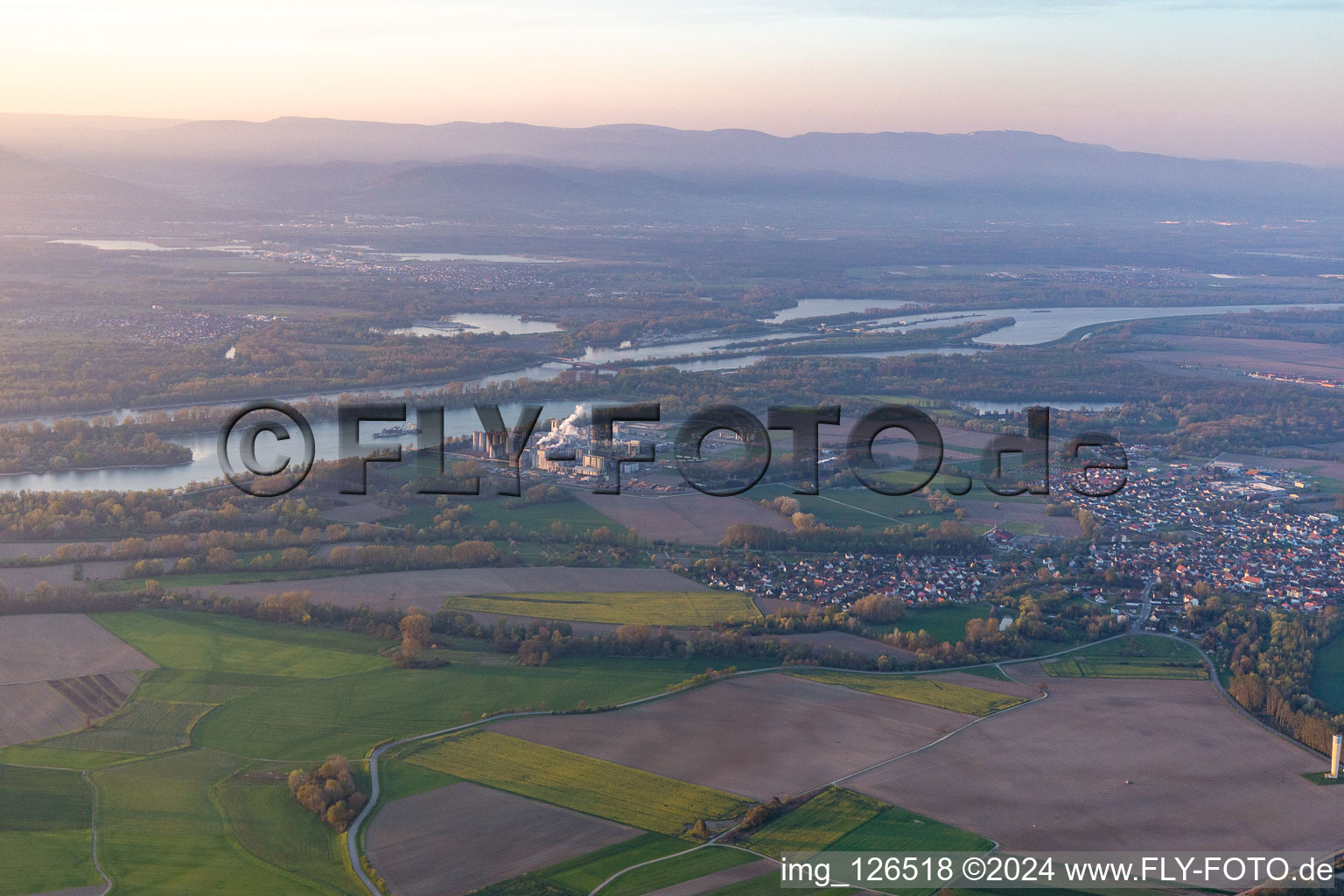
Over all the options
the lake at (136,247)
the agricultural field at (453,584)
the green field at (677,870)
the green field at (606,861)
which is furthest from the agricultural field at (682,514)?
the lake at (136,247)

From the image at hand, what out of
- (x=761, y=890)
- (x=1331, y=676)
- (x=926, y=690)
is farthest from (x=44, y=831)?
(x=1331, y=676)

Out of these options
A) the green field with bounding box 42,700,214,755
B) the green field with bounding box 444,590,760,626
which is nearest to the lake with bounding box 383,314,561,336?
the green field with bounding box 444,590,760,626

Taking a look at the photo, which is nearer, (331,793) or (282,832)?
(282,832)

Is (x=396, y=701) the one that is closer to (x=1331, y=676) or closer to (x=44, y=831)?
(x=44, y=831)

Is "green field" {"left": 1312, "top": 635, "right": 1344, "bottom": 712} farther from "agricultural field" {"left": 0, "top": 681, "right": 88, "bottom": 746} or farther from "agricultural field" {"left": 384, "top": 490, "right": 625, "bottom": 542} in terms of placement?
"agricultural field" {"left": 0, "top": 681, "right": 88, "bottom": 746}

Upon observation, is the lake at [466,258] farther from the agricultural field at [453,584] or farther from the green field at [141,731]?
the green field at [141,731]

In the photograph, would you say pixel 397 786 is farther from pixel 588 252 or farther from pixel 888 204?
pixel 888 204
